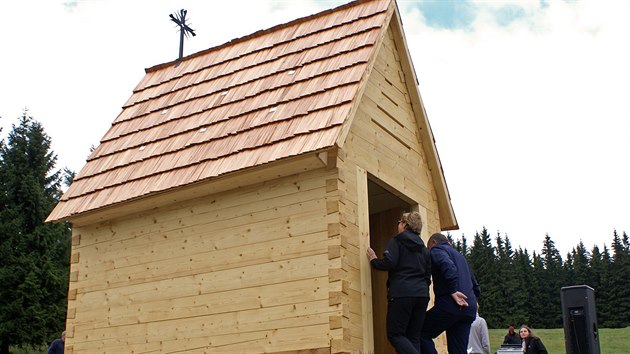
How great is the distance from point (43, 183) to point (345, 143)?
102ft

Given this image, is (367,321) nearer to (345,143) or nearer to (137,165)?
(345,143)

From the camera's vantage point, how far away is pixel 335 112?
347 inches

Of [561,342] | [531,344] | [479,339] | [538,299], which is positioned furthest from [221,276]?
[538,299]

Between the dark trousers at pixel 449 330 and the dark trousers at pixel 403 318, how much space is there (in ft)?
1.44

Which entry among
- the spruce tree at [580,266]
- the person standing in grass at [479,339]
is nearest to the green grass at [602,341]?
the spruce tree at [580,266]

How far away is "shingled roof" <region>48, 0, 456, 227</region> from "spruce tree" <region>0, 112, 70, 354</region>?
2290 centimetres

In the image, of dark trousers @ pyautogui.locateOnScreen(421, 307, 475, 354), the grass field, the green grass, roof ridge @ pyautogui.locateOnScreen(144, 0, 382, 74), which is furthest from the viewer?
the green grass

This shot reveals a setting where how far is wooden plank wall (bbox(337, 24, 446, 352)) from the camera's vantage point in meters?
8.55

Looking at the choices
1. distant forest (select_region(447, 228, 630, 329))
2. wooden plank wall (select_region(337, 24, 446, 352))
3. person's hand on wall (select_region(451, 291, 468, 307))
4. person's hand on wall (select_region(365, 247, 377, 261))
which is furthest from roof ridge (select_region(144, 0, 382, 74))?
distant forest (select_region(447, 228, 630, 329))

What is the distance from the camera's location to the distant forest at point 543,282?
60031 millimetres

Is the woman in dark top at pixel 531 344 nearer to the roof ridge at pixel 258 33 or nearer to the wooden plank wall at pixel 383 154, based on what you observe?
the wooden plank wall at pixel 383 154

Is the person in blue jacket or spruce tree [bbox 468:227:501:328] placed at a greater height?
spruce tree [bbox 468:227:501:328]

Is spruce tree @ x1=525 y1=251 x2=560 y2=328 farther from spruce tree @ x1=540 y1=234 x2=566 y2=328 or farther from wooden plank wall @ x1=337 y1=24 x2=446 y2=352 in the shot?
wooden plank wall @ x1=337 y1=24 x2=446 y2=352

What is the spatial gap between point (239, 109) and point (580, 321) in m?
5.47
